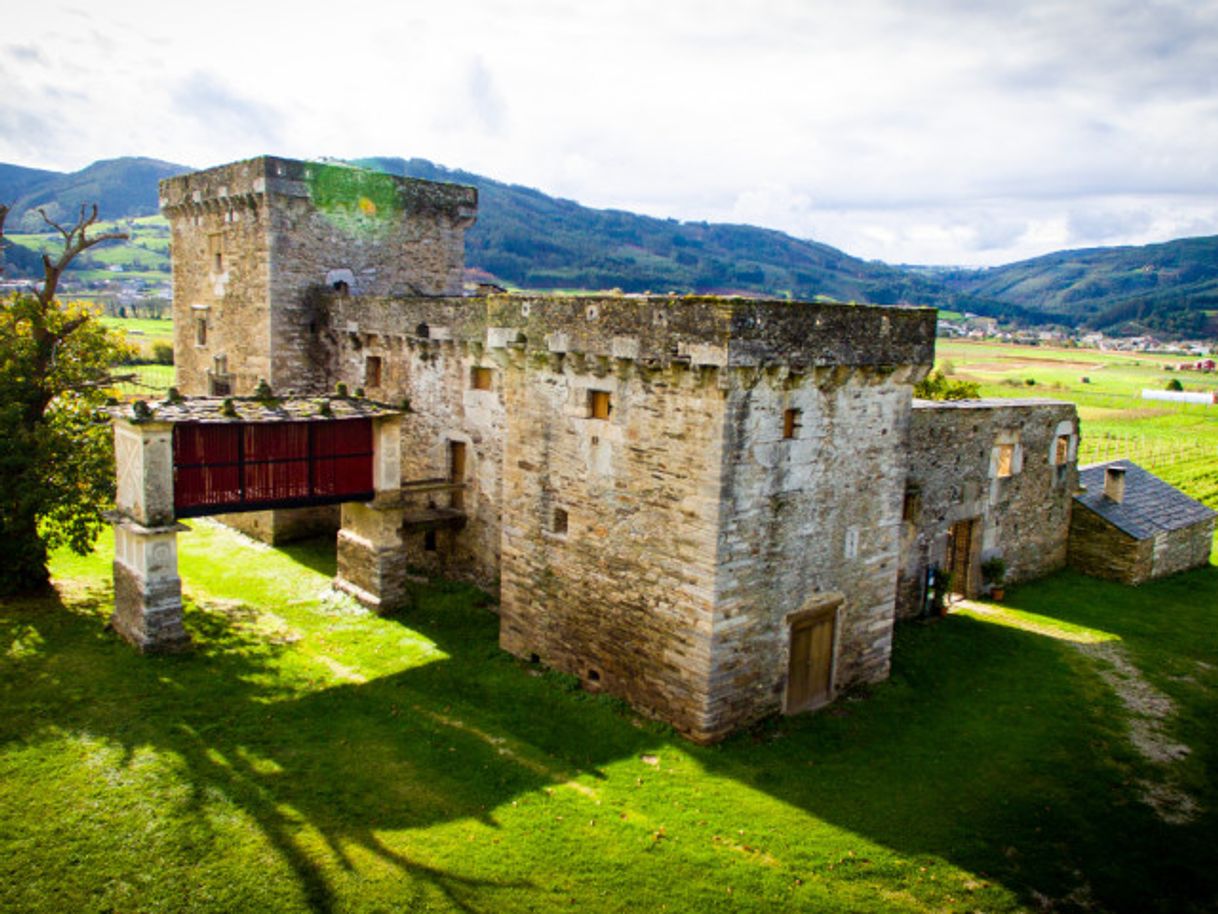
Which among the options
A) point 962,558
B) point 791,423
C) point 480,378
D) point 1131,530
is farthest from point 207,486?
point 1131,530

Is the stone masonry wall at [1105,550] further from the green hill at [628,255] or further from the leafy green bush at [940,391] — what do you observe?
the green hill at [628,255]

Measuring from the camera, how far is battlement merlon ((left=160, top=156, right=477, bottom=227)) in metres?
20.9

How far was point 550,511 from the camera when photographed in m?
14.2

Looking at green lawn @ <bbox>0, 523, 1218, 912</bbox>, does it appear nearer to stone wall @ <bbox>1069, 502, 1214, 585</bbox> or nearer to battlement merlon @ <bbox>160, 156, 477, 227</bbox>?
stone wall @ <bbox>1069, 502, 1214, 585</bbox>

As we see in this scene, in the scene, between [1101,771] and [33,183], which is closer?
[1101,771]

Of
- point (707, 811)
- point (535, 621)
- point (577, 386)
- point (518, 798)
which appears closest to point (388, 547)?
point (535, 621)

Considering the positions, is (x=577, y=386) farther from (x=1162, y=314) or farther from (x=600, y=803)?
(x=1162, y=314)

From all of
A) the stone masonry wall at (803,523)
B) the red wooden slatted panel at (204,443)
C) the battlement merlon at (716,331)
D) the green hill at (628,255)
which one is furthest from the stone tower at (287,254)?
the green hill at (628,255)

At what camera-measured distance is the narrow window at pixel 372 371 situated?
21.5m

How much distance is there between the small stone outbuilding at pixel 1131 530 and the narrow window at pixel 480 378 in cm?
1578

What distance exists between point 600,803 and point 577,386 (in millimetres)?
6082

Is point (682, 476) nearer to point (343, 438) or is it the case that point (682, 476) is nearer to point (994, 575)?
point (343, 438)

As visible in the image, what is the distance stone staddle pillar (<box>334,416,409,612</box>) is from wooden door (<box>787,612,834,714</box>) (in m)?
8.15

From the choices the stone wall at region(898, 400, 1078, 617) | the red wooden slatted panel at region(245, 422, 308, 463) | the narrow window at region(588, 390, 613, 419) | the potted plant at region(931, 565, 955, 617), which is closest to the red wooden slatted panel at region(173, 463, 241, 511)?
the red wooden slatted panel at region(245, 422, 308, 463)
